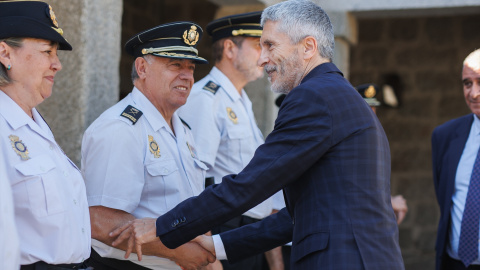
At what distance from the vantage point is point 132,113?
10.9ft

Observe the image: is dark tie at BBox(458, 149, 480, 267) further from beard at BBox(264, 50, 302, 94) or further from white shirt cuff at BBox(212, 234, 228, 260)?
beard at BBox(264, 50, 302, 94)

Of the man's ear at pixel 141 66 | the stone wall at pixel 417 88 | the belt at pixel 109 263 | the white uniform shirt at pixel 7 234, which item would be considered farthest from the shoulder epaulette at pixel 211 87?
the stone wall at pixel 417 88

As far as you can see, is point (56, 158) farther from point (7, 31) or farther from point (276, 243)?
point (276, 243)

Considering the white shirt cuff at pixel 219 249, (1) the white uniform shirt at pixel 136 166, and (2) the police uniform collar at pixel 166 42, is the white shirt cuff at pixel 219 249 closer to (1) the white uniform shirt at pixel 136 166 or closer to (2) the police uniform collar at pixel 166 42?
(1) the white uniform shirt at pixel 136 166

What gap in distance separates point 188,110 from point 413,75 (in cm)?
459

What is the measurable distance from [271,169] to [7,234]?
106cm

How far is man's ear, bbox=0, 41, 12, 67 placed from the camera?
2625mm

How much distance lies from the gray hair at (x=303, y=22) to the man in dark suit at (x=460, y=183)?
70.0 inches

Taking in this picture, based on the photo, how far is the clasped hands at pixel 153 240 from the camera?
2982mm

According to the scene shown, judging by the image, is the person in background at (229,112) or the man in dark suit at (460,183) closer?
the person in background at (229,112)

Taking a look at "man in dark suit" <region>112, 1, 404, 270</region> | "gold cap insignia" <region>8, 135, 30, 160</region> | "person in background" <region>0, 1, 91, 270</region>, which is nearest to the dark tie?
"man in dark suit" <region>112, 1, 404, 270</region>

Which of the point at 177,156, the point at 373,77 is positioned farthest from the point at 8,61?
the point at 373,77

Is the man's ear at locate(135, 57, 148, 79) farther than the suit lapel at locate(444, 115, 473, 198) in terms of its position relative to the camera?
No

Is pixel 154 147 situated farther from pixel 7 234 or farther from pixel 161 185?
pixel 7 234
